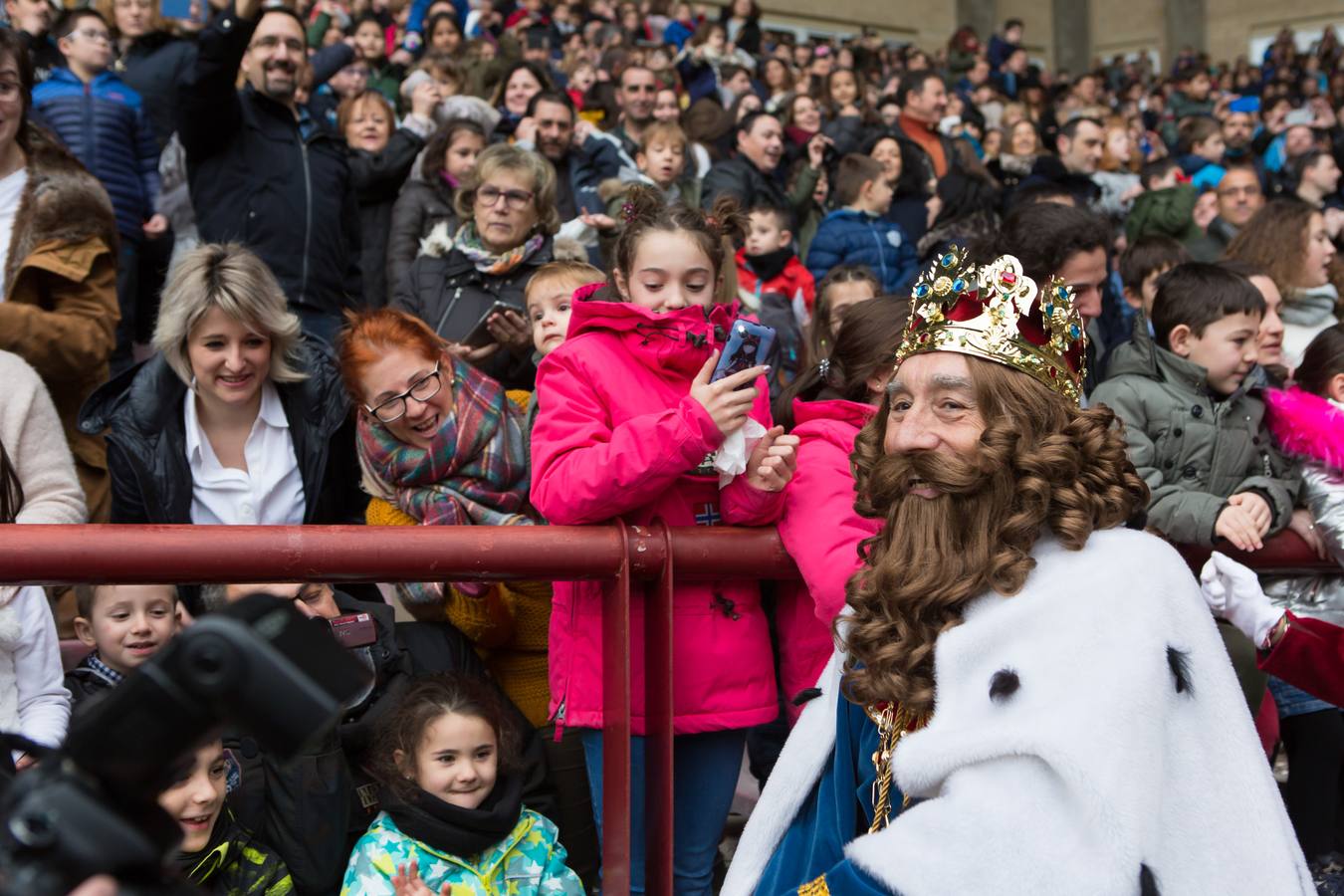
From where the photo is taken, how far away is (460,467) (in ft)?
12.5

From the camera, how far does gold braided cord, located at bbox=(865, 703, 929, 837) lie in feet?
8.11

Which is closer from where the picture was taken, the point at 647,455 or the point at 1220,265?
the point at 647,455

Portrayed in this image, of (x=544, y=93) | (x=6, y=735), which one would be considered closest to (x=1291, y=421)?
(x=6, y=735)

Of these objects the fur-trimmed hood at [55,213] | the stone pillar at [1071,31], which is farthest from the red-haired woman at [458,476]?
the stone pillar at [1071,31]

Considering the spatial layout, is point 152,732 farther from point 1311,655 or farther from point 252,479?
point 252,479

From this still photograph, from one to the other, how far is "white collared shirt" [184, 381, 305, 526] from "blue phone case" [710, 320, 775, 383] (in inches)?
60.7

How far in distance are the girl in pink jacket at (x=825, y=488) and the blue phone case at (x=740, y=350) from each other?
1.01ft

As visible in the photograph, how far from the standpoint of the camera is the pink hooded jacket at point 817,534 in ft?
9.70

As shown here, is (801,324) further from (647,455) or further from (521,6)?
(521,6)

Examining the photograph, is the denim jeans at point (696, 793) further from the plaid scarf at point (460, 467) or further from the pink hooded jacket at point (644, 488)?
the plaid scarf at point (460, 467)


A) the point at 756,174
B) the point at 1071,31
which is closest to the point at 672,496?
the point at 756,174

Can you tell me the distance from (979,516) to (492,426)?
1747mm

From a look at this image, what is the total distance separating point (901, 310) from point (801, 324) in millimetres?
3308

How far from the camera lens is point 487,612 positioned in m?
3.63
